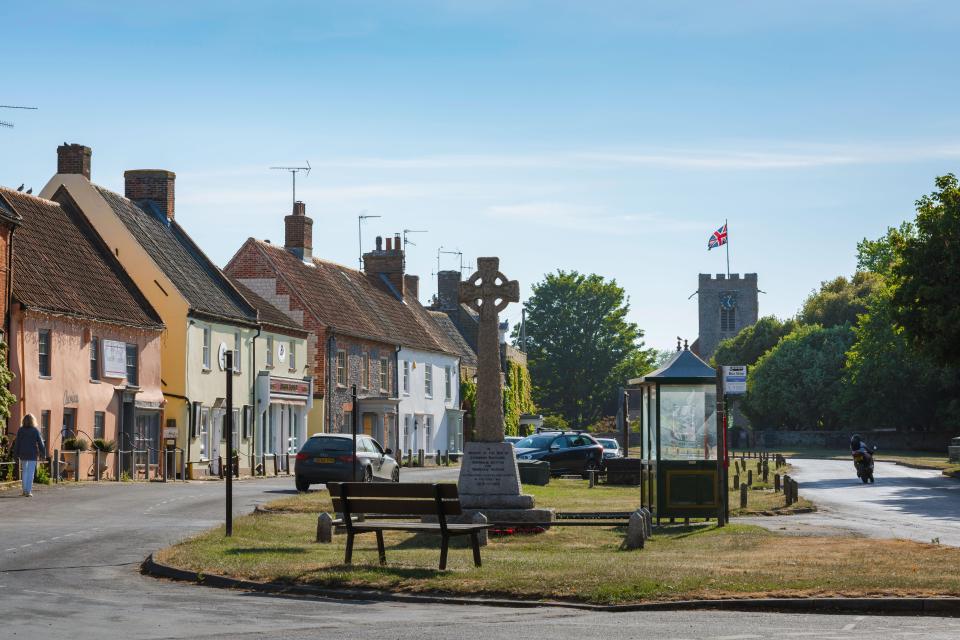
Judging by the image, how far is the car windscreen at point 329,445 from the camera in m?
36.5

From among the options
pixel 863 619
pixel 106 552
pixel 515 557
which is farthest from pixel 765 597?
pixel 106 552

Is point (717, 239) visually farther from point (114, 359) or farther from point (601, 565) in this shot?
point (601, 565)

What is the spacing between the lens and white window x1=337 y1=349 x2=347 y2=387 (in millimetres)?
63812

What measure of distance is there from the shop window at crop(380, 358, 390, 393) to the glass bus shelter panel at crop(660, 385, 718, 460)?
4346 cm

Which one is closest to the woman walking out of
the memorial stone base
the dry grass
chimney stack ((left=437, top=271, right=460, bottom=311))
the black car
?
the dry grass

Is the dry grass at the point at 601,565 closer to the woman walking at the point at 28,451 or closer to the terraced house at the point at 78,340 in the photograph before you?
the woman walking at the point at 28,451

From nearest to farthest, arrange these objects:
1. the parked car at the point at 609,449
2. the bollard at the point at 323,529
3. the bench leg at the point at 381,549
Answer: the bench leg at the point at 381,549, the bollard at the point at 323,529, the parked car at the point at 609,449

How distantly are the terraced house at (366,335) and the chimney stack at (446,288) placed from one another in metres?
10.4

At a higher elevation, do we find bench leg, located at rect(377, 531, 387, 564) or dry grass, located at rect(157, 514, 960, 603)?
bench leg, located at rect(377, 531, 387, 564)

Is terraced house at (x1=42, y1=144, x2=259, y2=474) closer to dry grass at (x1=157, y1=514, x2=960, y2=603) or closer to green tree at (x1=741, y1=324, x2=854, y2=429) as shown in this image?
dry grass at (x1=157, y1=514, x2=960, y2=603)

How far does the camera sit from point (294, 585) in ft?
50.2

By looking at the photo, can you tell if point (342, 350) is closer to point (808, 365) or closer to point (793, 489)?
point (793, 489)

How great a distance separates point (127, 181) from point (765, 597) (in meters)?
43.9

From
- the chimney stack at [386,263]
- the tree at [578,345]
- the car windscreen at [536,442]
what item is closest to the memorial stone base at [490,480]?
Result: the car windscreen at [536,442]
